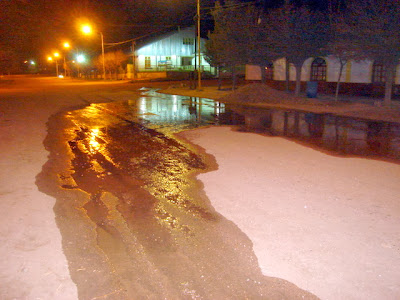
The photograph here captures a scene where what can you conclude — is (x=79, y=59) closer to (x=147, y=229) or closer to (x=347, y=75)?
(x=347, y=75)

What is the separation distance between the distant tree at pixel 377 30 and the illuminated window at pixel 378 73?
5.35 metres

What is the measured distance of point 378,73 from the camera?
2508 cm

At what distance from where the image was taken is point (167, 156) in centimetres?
920

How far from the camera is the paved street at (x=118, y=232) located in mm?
3773

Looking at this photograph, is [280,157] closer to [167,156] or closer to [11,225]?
[167,156]

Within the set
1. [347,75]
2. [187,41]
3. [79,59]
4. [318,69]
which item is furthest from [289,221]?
[79,59]

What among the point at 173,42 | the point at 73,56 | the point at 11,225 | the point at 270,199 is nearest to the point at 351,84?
the point at 270,199

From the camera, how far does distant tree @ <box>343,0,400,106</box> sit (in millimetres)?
17609

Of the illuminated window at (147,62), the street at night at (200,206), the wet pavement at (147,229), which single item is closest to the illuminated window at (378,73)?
the street at night at (200,206)

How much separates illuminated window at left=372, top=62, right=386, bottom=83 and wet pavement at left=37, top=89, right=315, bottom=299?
65.5 feet

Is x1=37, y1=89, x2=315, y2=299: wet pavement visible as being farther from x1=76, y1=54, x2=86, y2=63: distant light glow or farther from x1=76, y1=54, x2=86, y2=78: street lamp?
x1=76, y1=54, x2=86, y2=63: distant light glow

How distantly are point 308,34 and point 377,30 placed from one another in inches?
253

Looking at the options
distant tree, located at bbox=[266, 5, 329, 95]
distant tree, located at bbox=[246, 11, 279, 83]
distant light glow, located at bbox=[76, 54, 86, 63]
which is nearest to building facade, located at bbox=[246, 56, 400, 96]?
distant tree, located at bbox=[266, 5, 329, 95]

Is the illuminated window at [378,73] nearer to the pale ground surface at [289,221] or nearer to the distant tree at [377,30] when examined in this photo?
the distant tree at [377,30]
